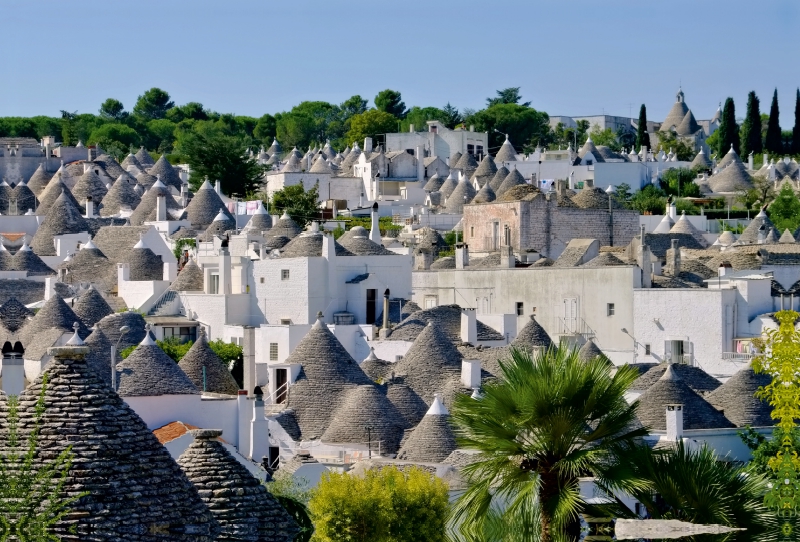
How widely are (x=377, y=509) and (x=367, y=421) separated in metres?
11.0

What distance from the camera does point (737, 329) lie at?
174 feet

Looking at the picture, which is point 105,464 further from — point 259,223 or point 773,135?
point 773,135

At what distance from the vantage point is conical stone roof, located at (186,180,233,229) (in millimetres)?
69188

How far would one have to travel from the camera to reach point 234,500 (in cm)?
1523

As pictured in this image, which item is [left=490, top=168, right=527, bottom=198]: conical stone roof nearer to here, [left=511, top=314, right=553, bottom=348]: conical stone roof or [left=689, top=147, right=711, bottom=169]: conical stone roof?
[left=689, top=147, right=711, bottom=169]: conical stone roof

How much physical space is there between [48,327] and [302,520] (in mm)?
31123

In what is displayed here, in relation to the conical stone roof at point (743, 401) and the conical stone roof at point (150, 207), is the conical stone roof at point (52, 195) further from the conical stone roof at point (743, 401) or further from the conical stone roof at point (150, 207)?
the conical stone roof at point (743, 401)

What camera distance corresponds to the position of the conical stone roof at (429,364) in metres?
42.8

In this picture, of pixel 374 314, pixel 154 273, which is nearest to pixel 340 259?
pixel 374 314

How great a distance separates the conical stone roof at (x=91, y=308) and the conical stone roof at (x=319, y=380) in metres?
9.23

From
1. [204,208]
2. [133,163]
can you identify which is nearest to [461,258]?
[204,208]

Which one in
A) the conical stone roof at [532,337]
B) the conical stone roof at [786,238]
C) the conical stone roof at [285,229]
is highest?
the conical stone roof at [285,229]

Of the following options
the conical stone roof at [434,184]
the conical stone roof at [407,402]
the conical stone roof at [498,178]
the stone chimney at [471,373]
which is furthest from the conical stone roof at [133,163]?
the stone chimney at [471,373]

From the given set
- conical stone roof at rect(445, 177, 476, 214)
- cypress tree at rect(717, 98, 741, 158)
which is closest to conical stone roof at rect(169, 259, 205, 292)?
conical stone roof at rect(445, 177, 476, 214)
